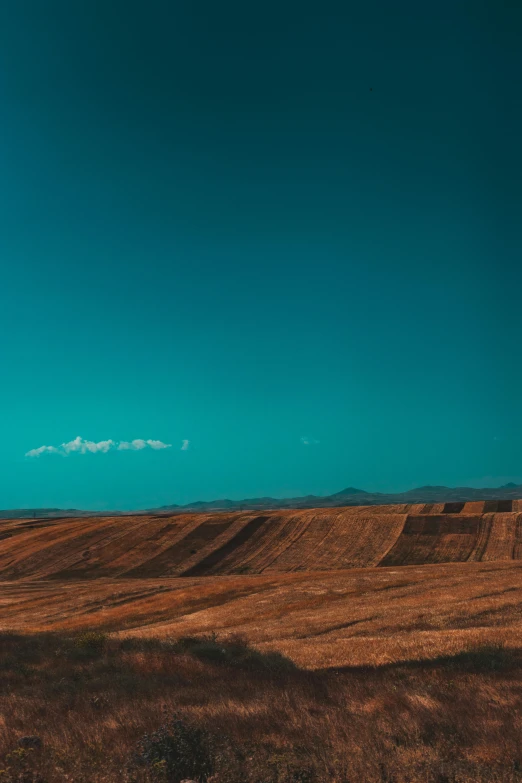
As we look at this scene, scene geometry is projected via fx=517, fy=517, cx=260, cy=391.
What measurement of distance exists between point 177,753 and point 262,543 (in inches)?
2936

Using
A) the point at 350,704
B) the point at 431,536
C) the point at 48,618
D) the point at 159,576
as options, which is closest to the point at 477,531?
the point at 431,536

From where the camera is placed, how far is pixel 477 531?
259ft

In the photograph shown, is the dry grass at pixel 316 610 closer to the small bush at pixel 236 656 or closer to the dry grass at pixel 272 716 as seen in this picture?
the small bush at pixel 236 656

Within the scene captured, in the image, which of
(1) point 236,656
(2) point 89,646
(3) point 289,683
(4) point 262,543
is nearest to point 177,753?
(3) point 289,683

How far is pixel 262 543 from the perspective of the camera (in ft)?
267

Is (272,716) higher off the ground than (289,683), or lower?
higher

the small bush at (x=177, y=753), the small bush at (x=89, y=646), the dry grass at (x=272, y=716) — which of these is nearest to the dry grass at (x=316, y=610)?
the dry grass at (x=272, y=716)

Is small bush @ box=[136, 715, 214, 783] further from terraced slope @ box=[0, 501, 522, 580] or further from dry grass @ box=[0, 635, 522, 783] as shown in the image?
terraced slope @ box=[0, 501, 522, 580]

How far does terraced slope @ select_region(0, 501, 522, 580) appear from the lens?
68.1m

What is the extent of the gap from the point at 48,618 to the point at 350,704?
37.1m

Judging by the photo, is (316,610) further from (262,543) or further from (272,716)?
(262,543)

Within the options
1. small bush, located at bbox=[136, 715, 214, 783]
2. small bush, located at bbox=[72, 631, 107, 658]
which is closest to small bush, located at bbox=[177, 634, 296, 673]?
small bush, located at bbox=[72, 631, 107, 658]

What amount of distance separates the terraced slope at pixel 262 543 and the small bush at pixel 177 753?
5835cm

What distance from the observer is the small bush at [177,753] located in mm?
8398
